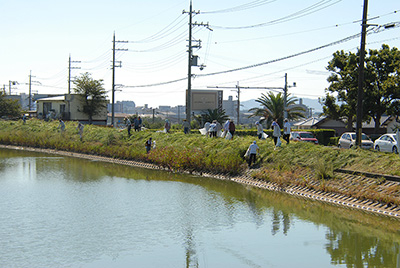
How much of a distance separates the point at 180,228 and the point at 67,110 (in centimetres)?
5988

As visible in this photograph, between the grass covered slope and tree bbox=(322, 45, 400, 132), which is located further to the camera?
tree bbox=(322, 45, 400, 132)

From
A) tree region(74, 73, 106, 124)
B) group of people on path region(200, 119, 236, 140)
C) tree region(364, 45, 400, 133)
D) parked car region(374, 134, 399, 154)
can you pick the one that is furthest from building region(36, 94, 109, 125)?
parked car region(374, 134, 399, 154)

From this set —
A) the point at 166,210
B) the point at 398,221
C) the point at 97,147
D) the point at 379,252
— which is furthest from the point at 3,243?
the point at 97,147

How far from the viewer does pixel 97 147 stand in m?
45.4

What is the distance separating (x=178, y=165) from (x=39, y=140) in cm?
2309

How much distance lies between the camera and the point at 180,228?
59.8 ft

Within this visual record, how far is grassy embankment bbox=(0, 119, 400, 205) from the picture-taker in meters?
24.3

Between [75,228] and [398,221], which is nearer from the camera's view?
[75,228]

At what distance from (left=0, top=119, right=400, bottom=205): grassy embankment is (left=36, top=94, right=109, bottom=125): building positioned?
19.9 metres

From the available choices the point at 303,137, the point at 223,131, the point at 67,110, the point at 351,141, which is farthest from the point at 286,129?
the point at 67,110

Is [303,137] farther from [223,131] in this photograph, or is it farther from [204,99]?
[204,99]

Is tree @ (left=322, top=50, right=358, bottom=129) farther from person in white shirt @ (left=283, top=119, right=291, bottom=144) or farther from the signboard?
the signboard

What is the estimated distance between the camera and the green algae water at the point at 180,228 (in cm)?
1478

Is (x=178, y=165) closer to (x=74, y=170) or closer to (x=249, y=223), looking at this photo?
(x=74, y=170)
